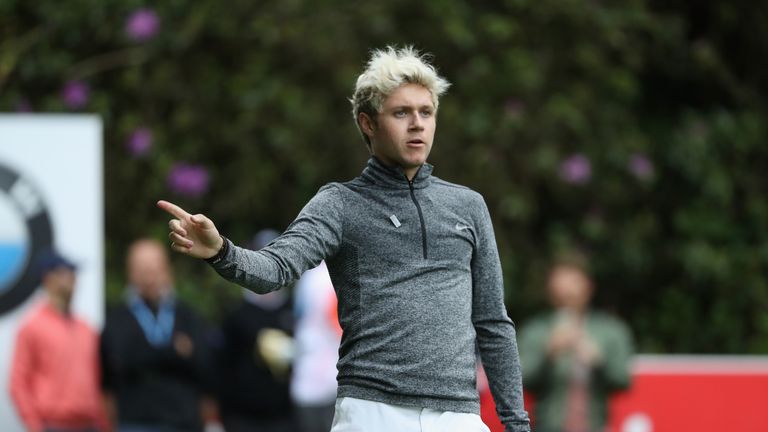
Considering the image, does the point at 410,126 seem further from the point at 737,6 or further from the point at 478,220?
the point at 737,6

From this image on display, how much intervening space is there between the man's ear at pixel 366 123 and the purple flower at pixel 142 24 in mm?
7957

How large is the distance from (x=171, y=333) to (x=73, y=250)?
2.98ft

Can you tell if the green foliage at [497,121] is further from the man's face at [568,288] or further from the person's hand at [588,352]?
the person's hand at [588,352]

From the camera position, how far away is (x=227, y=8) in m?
12.2

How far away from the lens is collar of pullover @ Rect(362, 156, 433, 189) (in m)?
4.15

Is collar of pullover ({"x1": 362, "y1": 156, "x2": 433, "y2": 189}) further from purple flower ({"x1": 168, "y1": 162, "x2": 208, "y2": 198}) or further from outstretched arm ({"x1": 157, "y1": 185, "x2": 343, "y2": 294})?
purple flower ({"x1": 168, "y1": 162, "x2": 208, "y2": 198})

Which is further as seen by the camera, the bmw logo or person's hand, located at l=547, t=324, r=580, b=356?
the bmw logo

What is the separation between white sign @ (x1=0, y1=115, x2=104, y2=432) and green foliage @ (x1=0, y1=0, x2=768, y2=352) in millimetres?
3322

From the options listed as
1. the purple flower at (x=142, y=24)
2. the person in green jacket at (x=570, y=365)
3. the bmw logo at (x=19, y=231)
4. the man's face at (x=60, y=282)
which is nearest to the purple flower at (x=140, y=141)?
the purple flower at (x=142, y=24)

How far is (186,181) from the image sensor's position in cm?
1237

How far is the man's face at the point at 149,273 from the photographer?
840 centimetres

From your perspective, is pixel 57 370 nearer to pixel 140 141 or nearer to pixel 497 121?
pixel 140 141

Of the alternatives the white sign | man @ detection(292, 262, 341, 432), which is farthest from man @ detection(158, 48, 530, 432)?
man @ detection(292, 262, 341, 432)

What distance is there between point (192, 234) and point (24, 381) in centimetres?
506
